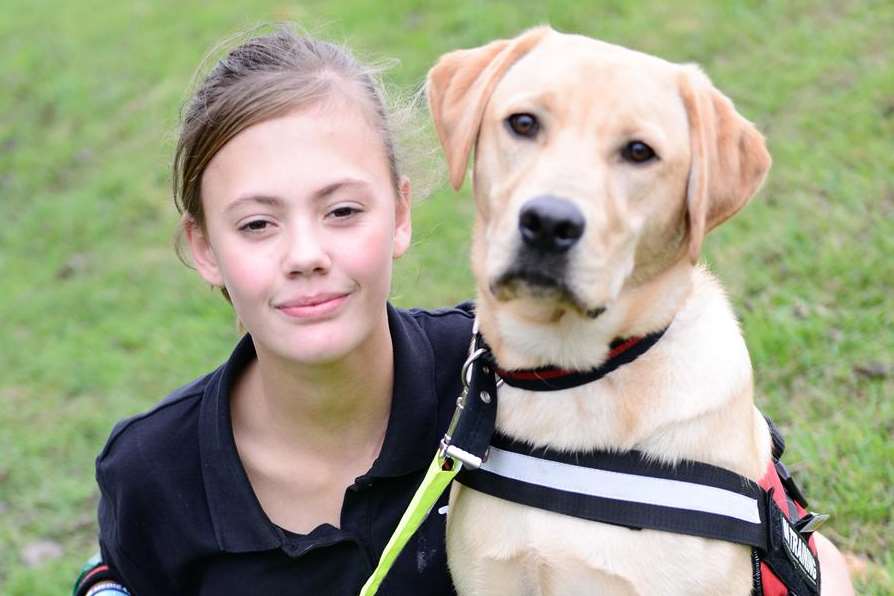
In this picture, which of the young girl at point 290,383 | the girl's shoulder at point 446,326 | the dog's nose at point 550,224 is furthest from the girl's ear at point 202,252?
the dog's nose at point 550,224

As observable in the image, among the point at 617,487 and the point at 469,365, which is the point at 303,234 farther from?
the point at 617,487

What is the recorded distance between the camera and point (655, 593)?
2297 millimetres

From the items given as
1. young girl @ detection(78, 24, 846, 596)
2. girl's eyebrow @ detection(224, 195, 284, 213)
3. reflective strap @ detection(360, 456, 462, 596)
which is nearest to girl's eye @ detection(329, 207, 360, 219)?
young girl @ detection(78, 24, 846, 596)

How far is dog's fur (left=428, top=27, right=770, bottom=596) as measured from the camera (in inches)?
90.0

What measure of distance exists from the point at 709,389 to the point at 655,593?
0.47 meters

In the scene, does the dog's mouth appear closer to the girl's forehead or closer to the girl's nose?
the girl's nose

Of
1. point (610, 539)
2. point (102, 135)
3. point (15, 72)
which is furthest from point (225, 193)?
point (15, 72)

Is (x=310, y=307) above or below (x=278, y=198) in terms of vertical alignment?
below

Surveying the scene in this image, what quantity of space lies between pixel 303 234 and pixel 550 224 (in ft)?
2.43

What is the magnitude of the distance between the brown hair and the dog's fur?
0.52 m

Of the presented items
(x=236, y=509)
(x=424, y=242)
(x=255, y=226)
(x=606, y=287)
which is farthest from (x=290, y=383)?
(x=424, y=242)

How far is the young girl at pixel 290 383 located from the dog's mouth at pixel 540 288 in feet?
1.75

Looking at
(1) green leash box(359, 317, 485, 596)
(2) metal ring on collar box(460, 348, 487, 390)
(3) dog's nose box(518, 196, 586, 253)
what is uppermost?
(3) dog's nose box(518, 196, 586, 253)

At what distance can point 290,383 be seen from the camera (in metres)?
2.96
